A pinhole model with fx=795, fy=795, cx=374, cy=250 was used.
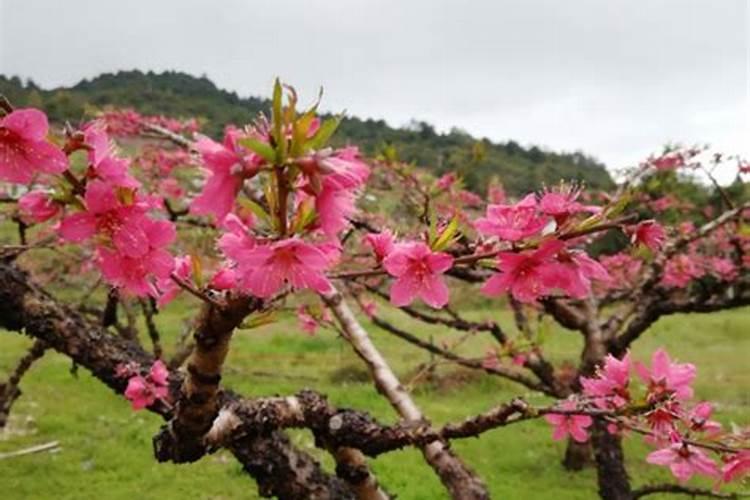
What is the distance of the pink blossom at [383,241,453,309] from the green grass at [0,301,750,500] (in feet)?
Result: 19.6

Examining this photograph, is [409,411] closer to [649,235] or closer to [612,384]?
[612,384]

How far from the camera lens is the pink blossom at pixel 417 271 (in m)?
1.14

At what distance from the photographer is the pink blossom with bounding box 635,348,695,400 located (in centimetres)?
153

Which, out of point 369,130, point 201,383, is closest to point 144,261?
point 201,383

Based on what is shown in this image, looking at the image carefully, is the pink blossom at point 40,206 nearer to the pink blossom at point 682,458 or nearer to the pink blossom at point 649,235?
the pink blossom at point 649,235

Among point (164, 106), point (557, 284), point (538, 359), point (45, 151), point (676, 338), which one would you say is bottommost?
point (676, 338)

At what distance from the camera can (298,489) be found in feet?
7.99

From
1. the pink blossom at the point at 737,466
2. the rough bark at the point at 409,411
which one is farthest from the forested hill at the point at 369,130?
the pink blossom at the point at 737,466

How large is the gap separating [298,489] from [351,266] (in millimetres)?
4571

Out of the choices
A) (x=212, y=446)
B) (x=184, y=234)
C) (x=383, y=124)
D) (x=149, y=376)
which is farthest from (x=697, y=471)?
(x=383, y=124)

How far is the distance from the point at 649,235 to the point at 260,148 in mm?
676

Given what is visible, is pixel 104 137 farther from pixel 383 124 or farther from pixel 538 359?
pixel 383 124

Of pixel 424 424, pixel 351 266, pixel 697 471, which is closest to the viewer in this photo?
pixel 697 471

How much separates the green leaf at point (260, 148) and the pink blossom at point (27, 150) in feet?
0.96
